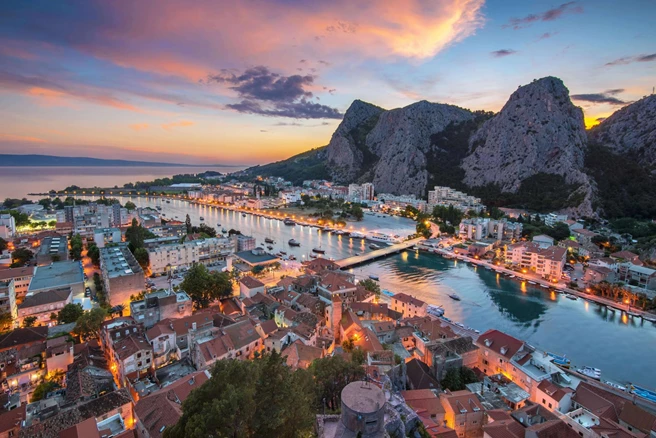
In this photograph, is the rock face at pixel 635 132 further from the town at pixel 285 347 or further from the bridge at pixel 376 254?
the bridge at pixel 376 254

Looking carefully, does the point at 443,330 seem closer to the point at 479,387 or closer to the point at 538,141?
the point at 479,387

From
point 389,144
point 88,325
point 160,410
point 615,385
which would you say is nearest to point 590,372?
point 615,385

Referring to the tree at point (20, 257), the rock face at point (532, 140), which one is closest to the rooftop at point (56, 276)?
the tree at point (20, 257)

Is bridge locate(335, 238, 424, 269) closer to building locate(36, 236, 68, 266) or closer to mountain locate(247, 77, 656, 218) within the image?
building locate(36, 236, 68, 266)

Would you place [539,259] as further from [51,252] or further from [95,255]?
[51,252]

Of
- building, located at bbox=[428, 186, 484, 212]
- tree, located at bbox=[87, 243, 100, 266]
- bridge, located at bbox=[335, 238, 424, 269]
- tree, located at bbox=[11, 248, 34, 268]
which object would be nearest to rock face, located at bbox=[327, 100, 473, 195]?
building, located at bbox=[428, 186, 484, 212]
